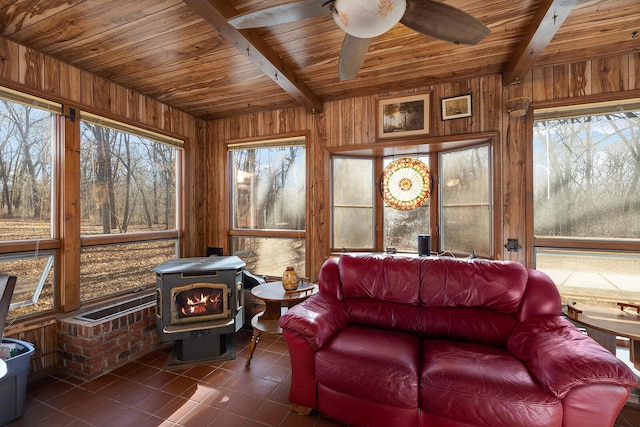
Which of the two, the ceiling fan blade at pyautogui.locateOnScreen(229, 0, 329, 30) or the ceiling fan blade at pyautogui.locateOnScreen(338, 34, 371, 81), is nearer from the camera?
the ceiling fan blade at pyautogui.locateOnScreen(229, 0, 329, 30)

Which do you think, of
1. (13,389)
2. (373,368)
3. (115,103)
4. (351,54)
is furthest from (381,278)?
(115,103)

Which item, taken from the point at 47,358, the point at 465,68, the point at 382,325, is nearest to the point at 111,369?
the point at 47,358

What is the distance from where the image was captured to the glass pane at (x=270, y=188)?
3.68 m

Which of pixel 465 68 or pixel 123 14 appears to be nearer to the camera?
pixel 123 14

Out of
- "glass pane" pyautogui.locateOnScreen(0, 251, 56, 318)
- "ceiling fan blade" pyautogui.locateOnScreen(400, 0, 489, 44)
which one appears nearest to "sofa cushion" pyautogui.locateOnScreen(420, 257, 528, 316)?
"ceiling fan blade" pyautogui.locateOnScreen(400, 0, 489, 44)

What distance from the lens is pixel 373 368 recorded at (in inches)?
67.3

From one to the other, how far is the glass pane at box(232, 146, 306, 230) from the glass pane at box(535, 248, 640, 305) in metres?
2.64

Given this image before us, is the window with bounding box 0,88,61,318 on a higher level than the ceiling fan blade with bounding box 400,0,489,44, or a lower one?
lower

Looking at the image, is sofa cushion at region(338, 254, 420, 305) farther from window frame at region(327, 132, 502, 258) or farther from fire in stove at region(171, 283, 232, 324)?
fire in stove at region(171, 283, 232, 324)

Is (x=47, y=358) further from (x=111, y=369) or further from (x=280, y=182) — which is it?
(x=280, y=182)

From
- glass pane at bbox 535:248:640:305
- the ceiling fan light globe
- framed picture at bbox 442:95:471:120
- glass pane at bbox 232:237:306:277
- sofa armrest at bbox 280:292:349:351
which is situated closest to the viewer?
the ceiling fan light globe

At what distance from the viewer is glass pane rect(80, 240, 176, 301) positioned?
2.77 metres

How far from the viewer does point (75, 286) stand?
2.63 meters

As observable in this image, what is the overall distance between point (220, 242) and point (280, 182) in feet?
4.03
